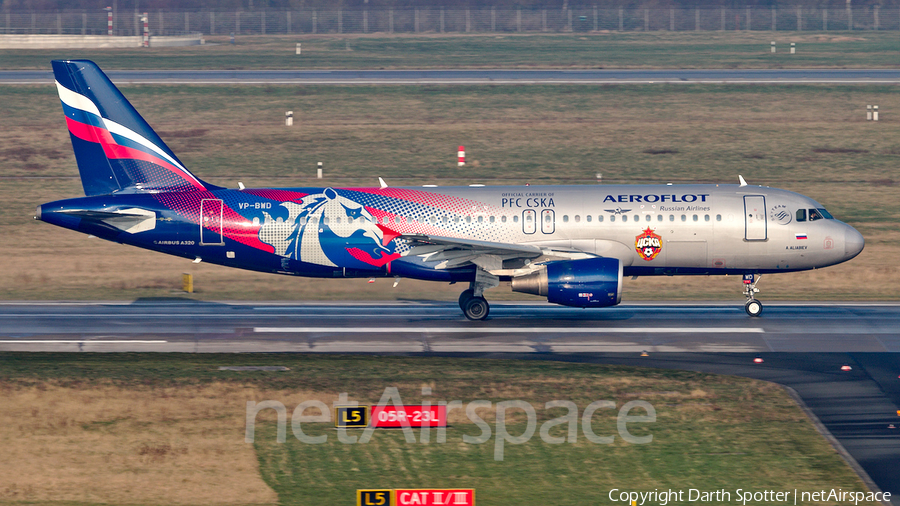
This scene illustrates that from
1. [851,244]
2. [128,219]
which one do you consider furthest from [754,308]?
[128,219]

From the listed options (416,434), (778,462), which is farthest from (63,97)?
(778,462)

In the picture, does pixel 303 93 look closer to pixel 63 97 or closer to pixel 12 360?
pixel 63 97

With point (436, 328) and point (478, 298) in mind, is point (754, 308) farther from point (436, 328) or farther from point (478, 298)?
point (436, 328)

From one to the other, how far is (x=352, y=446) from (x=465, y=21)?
93987 mm

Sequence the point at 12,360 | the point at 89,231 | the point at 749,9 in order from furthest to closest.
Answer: the point at 749,9, the point at 89,231, the point at 12,360

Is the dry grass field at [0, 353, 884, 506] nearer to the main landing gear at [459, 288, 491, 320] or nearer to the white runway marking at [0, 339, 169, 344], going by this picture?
the white runway marking at [0, 339, 169, 344]

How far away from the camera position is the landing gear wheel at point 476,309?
33281 mm

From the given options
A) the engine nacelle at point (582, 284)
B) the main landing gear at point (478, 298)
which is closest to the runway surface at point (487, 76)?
the main landing gear at point (478, 298)

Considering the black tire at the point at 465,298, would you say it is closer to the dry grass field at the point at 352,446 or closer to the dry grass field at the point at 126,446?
the dry grass field at the point at 352,446

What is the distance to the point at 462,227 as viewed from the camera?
3288cm

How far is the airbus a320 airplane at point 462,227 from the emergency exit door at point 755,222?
0.11ft

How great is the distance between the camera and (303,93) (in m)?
65.4

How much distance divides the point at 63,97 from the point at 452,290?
53.8 feet

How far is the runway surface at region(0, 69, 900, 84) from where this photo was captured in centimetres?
6800
